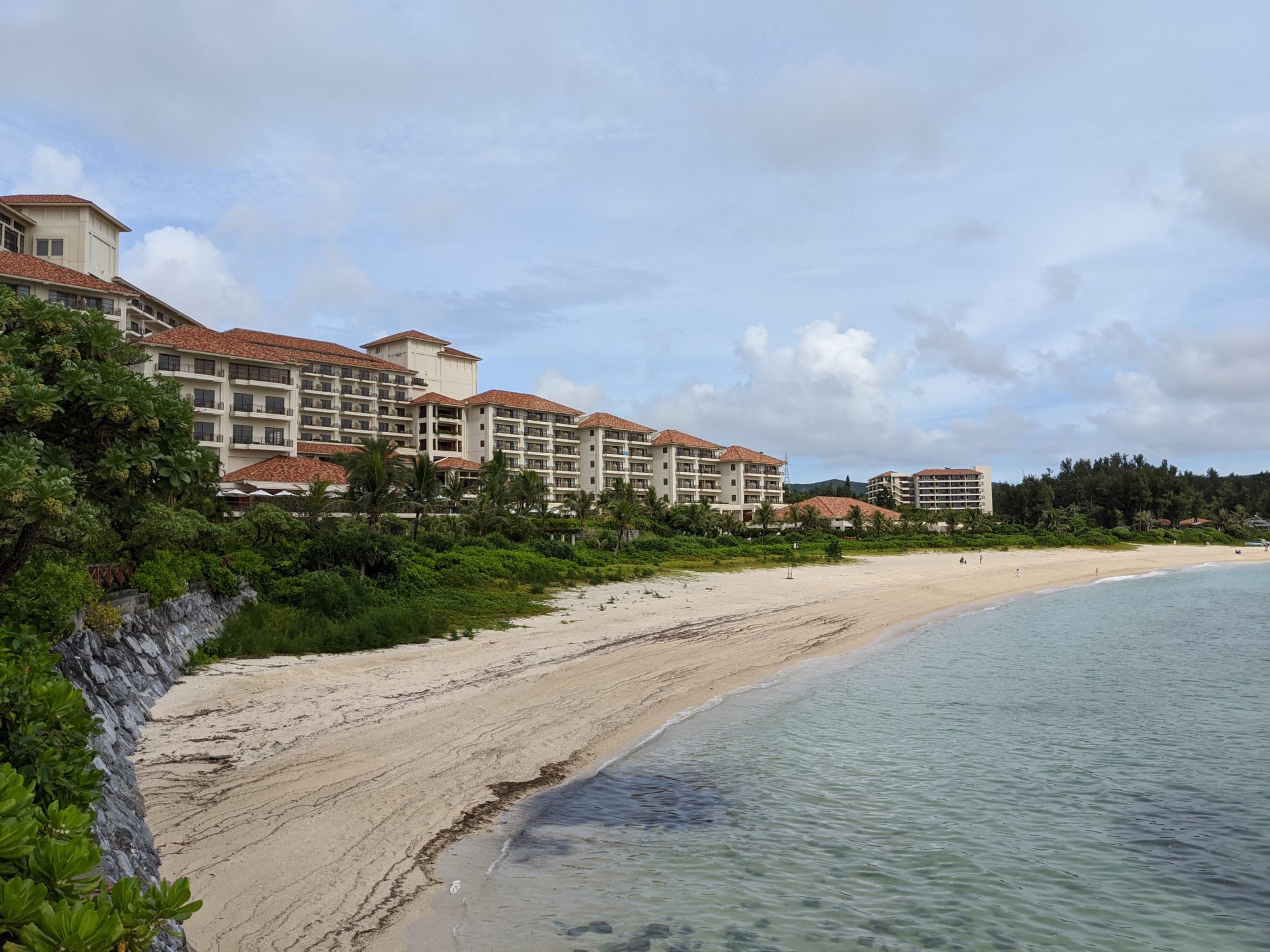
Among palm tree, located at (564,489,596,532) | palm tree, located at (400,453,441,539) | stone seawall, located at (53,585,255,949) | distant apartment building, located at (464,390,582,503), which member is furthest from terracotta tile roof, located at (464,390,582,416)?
stone seawall, located at (53,585,255,949)

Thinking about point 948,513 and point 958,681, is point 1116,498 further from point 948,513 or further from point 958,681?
point 958,681

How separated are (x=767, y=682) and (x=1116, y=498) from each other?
5189 inches

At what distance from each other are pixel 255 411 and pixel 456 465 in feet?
70.2

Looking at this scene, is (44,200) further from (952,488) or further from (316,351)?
(952,488)

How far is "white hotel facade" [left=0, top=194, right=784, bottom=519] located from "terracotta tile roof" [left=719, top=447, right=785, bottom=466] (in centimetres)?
21

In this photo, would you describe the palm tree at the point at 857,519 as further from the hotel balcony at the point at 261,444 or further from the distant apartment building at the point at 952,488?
the distant apartment building at the point at 952,488

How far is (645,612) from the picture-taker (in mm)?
31031

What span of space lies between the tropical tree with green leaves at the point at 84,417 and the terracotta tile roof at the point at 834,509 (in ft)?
284

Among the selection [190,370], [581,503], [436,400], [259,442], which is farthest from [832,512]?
[190,370]

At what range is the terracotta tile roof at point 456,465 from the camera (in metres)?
87.8

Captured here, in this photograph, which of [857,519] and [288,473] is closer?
[288,473]

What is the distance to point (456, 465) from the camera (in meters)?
89.4

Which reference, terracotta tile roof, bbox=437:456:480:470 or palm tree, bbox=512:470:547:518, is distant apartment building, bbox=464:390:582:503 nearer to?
terracotta tile roof, bbox=437:456:480:470

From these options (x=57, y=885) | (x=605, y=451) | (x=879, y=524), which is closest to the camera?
(x=57, y=885)
